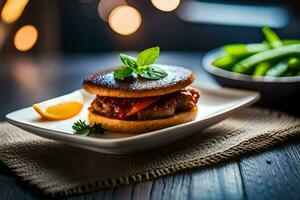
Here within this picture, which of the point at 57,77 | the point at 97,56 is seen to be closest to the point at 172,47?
the point at 97,56

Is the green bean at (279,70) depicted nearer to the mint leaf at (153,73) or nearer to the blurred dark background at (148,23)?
the mint leaf at (153,73)

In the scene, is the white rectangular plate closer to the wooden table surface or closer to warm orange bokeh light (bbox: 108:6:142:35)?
the wooden table surface

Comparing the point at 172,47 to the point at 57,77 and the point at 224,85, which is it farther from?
the point at 224,85

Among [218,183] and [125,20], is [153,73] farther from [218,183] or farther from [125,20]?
[125,20]

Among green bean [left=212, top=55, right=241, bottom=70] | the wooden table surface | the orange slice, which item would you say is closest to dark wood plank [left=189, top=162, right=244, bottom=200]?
the wooden table surface

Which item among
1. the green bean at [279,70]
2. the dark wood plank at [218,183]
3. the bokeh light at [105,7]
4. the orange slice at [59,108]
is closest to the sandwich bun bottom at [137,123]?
the orange slice at [59,108]
